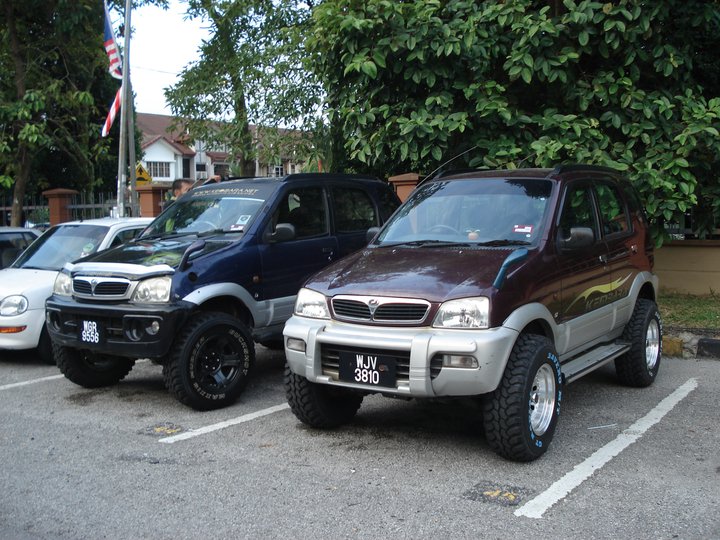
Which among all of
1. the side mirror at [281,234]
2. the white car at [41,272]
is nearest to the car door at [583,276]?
the side mirror at [281,234]

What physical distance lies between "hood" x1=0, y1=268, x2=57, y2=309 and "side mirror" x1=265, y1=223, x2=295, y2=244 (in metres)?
2.84

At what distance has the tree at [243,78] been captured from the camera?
15.0 m

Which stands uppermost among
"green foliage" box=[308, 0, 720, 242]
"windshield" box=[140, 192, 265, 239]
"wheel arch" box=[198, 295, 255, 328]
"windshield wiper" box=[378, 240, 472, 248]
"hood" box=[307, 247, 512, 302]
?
"green foliage" box=[308, 0, 720, 242]

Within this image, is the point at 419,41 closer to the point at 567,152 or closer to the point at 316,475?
the point at 567,152

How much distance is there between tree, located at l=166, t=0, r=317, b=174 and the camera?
14977 millimetres

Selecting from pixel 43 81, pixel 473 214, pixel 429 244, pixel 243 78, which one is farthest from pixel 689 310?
pixel 43 81

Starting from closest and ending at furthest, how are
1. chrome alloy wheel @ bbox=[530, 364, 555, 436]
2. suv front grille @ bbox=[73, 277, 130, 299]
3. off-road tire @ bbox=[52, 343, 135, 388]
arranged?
chrome alloy wheel @ bbox=[530, 364, 555, 436]
suv front grille @ bbox=[73, 277, 130, 299]
off-road tire @ bbox=[52, 343, 135, 388]

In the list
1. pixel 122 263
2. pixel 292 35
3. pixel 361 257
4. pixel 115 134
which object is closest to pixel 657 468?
pixel 361 257

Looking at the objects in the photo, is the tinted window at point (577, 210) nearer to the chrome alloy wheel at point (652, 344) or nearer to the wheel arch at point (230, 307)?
the chrome alloy wheel at point (652, 344)

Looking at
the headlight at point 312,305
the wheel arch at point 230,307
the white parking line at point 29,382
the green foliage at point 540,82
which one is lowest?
the white parking line at point 29,382

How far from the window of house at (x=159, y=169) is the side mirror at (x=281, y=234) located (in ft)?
199

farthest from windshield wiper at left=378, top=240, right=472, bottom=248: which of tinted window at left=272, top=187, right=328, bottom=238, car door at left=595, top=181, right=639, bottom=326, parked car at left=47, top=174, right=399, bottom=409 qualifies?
tinted window at left=272, top=187, right=328, bottom=238

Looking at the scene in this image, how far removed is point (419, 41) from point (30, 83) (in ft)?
34.9

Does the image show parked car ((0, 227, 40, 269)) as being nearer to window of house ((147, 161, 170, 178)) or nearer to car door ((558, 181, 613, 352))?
car door ((558, 181, 613, 352))
